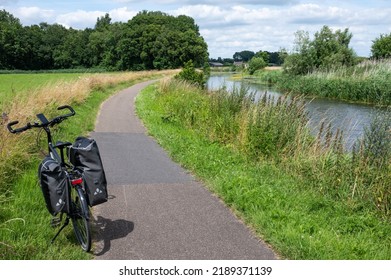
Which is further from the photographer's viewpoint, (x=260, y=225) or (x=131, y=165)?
(x=131, y=165)

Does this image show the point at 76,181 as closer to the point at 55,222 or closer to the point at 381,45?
the point at 55,222

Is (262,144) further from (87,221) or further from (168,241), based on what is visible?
(87,221)

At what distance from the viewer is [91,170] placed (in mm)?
4621

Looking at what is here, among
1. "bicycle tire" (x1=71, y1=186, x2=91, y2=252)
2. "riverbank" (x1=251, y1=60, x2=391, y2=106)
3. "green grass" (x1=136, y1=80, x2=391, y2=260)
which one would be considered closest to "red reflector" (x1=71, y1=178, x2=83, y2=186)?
"bicycle tire" (x1=71, y1=186, x2=91, y2=252)

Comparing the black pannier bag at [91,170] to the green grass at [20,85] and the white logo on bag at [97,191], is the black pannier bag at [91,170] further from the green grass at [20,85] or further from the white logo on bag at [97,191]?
the green grass at [20,85]

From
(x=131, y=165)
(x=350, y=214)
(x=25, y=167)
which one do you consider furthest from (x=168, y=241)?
(x=131, y=165)

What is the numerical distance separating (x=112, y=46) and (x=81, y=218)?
102 meters

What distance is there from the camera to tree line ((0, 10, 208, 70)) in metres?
91.9

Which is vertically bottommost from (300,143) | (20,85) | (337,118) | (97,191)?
(337,118)

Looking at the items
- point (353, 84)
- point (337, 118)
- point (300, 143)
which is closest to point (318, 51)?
point (353, 84)

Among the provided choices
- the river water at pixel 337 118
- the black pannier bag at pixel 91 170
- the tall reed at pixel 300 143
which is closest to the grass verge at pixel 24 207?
the black pannier bag at pixel 91 170

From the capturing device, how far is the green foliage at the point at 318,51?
155 ft

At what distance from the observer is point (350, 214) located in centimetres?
591
